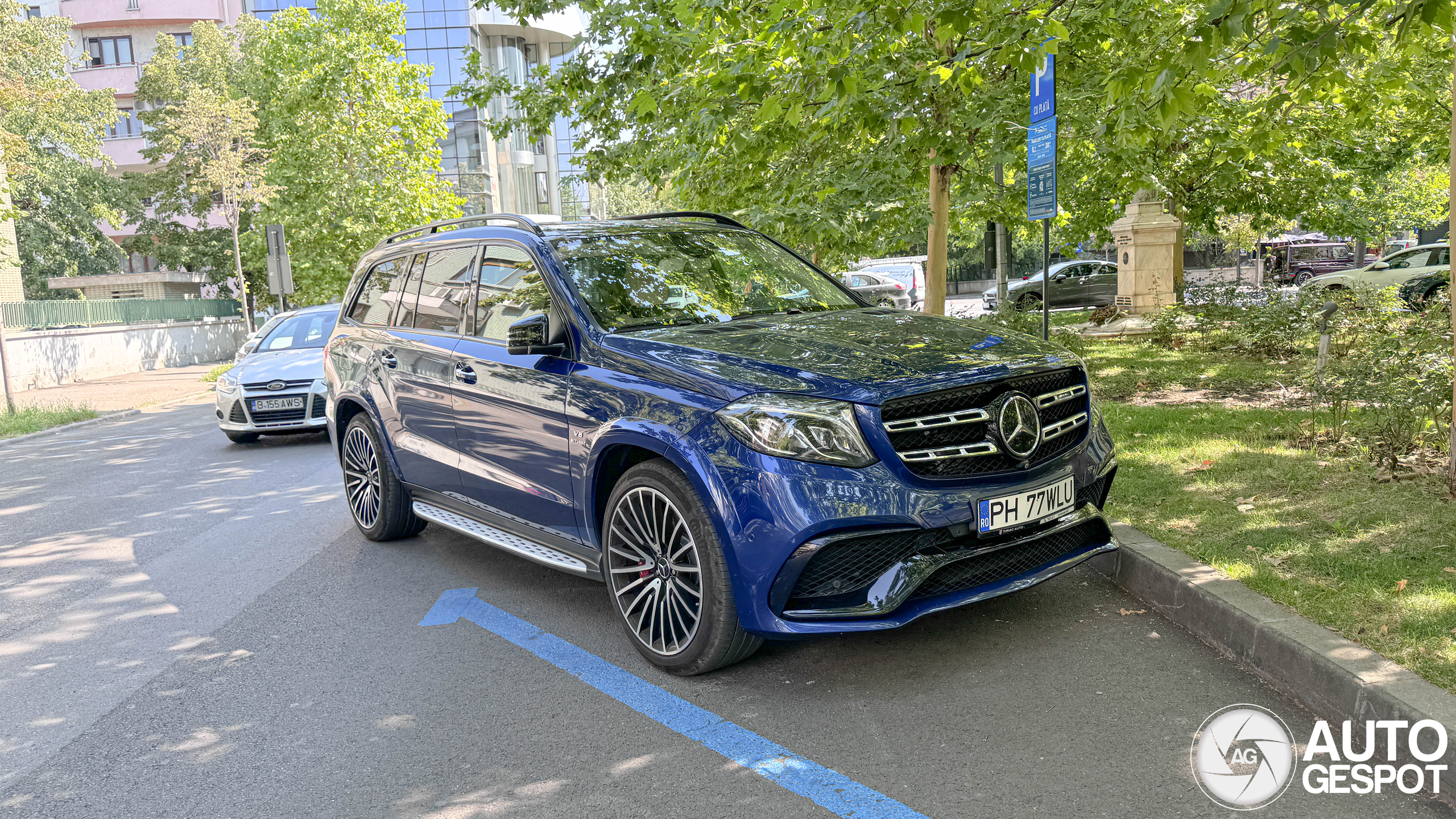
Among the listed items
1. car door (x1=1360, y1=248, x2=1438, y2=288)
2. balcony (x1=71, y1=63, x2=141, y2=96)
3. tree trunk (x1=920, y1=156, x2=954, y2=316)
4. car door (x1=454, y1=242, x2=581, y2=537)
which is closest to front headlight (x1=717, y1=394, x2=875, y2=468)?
car door (x1=454, y1=242, x2=581, y2=537)

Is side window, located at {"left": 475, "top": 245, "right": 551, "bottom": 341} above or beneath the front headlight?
above

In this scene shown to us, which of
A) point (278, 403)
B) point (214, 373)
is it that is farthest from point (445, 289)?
point (214, 373)

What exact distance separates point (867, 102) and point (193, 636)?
6.49 meters

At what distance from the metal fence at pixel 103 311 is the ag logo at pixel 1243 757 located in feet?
80.0

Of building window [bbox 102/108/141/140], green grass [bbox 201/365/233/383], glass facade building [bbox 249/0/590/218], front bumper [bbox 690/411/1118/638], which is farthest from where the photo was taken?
building window [bbox 102/108/141/140]

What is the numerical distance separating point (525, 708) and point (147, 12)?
60778 millimetres

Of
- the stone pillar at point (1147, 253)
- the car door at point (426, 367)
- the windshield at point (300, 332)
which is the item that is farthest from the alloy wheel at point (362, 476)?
the stone pillar at point (1147, 253)

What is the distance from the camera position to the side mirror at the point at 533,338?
188 inches

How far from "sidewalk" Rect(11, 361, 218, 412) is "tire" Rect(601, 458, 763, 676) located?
16742 mm

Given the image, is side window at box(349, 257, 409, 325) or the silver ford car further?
the silver ford car

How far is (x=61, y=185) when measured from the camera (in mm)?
41500

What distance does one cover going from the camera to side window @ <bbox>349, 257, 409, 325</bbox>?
6648 mm

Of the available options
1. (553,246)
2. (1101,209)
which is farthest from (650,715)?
(1101,209)

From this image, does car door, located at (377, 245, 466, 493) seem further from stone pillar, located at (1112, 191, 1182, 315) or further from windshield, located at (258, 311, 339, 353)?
stone pillar, located at (1112, 191, 1182, 315)
